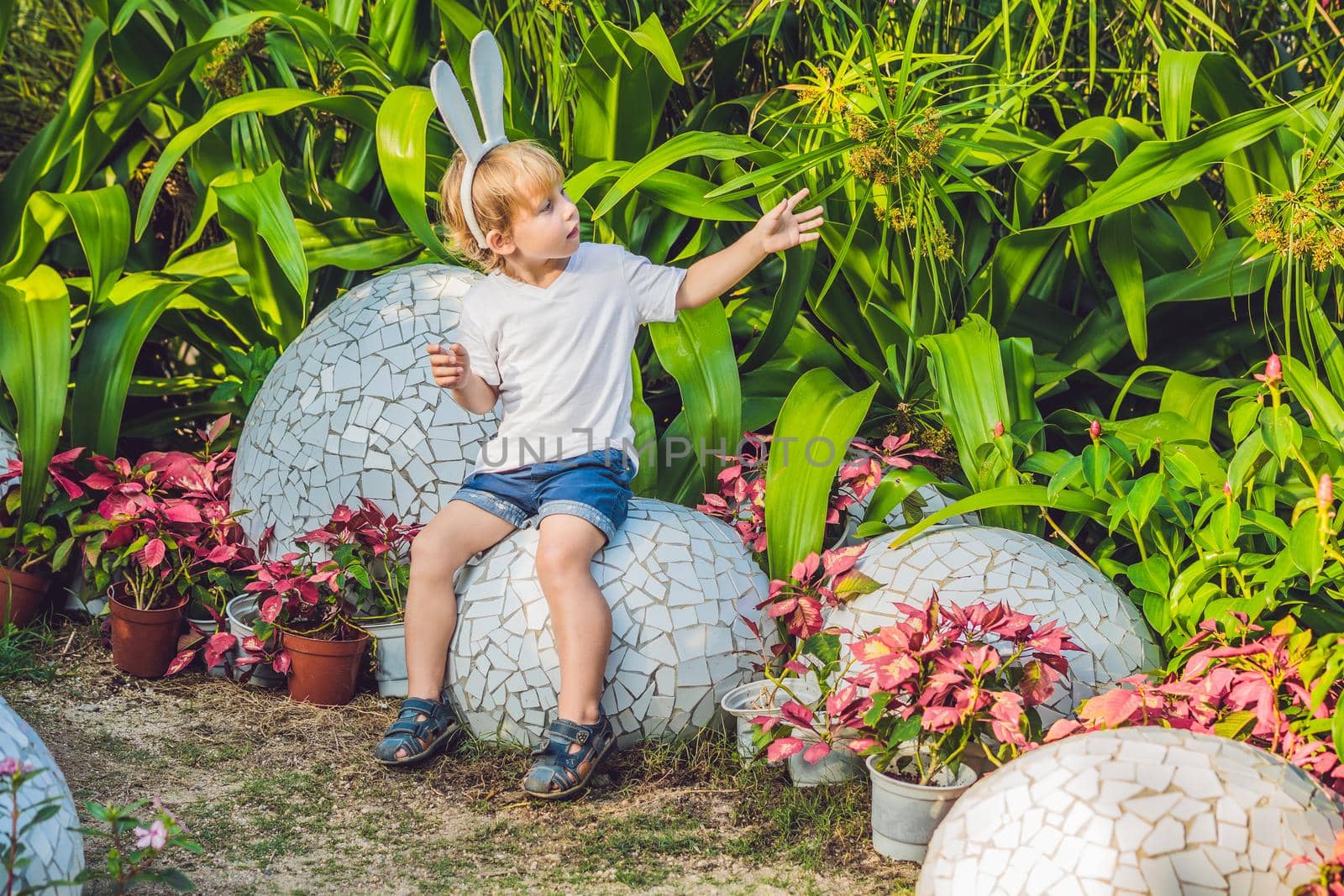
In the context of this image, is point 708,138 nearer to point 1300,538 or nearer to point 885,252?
point 885,252

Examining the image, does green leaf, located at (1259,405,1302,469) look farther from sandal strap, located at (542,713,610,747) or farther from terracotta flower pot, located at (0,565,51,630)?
terracotta flower pot, located at (0,565,51,630)

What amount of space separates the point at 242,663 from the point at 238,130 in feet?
5.60

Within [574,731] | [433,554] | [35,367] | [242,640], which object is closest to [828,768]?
[574,731]

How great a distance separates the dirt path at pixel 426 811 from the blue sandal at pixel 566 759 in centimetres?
4

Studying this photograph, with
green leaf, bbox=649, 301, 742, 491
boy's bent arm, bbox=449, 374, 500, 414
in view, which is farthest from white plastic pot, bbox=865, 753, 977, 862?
boy's bent arm, bbox=449, 374, 500, 414

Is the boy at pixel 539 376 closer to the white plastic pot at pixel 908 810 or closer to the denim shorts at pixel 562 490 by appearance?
the denim shorts at pixel 562 490

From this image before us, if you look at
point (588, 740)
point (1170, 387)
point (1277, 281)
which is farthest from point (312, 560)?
point (1277, 281)

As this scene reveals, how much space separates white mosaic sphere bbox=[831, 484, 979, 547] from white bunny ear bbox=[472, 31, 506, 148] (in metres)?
1.04

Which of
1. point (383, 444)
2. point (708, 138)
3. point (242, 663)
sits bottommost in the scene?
point (242, 663)

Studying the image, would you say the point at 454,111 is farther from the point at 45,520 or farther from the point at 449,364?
the point at 45,520

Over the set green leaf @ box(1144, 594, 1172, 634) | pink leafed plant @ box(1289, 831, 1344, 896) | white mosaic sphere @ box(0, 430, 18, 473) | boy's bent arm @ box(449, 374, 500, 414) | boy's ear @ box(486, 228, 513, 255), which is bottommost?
pink leafed plant @ box(1289, 831, 1344, 896)

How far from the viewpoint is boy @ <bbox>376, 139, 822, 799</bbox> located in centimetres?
255

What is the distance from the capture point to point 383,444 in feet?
9.53

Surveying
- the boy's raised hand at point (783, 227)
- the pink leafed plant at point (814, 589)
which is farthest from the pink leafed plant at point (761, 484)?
the boy's raised hand at point (783, 227)
